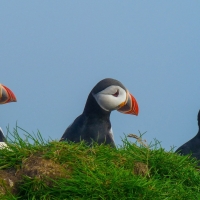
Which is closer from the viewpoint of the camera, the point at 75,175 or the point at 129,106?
the point at 75,175

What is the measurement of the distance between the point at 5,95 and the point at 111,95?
132cm

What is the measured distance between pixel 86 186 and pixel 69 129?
A: 2096 millimetres

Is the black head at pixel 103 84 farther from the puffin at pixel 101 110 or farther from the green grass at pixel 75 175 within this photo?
the green grass at pixel 75 175

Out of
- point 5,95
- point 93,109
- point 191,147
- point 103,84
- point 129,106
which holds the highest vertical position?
point 5,95

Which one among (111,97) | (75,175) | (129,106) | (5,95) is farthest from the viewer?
(5,95)

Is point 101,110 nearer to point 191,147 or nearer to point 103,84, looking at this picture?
point 103,84

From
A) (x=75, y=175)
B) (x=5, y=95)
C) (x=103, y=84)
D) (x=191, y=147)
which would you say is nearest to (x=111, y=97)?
(x=103, y=84)

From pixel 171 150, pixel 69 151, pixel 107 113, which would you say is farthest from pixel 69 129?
pixel 69 151

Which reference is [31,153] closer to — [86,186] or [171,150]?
[86,186]

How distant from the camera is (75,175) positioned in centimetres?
385

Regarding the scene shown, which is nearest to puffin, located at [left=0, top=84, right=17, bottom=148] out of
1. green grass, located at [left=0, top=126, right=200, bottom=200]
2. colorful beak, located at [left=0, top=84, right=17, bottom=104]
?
colorful beak, located at [left=0, top=84, right=17, bottom=104]

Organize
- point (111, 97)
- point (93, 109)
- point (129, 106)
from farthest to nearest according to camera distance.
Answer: point (129, 106) < point (111, 97) < point (93, 109)

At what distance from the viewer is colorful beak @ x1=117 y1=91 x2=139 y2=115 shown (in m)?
6.30

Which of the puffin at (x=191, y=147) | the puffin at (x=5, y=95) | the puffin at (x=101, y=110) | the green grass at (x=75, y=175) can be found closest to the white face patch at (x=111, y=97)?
the puffin at (x=101, y=110)
